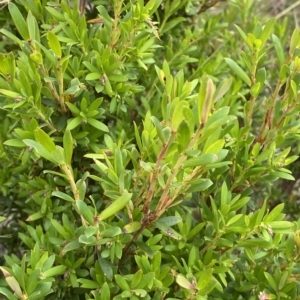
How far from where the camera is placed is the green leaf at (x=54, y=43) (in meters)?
0.87

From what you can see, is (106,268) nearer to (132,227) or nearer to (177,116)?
(132,227)

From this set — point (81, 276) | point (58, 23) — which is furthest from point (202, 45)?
point (81, 276)

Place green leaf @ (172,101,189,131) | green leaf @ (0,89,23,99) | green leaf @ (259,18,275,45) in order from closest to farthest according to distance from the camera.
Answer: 1. green leaf @ (172,101,189,131)
2. green leaf @ (0,89,23,99)
3. green leaf @ (259,18,275,45)

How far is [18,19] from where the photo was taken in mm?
943

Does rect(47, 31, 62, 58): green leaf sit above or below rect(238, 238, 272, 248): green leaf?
above

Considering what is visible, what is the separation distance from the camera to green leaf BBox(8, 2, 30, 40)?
0.93 metres

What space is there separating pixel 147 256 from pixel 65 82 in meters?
0.42

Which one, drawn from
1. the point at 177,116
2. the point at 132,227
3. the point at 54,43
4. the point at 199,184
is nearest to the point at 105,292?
the point at 132,227

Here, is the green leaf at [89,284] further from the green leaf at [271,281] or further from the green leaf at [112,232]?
the green leaf at [271,281]

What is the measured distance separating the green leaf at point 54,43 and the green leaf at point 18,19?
0.10 meters

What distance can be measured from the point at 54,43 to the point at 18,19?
122mm

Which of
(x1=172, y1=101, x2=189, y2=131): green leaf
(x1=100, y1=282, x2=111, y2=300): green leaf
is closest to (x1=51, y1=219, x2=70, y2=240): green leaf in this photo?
(x1=100, y1=282, x2=111, y2=300): green leaf

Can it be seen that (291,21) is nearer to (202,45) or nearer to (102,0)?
(202,45)

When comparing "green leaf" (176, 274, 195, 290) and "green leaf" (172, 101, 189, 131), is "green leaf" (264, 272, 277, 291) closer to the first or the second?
"green leaf" (176, 274, 195, 290)
